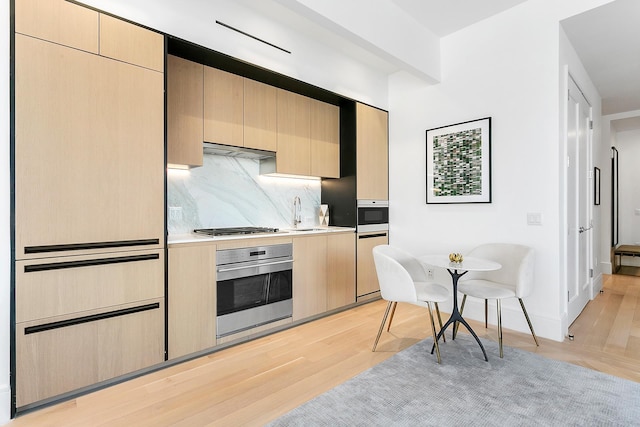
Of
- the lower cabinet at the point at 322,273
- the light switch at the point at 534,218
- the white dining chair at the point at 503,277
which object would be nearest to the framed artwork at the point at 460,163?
the light switch at the point at 534,218

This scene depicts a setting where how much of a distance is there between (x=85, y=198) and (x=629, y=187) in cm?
866

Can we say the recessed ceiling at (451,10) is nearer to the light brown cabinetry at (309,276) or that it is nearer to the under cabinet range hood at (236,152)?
the under cabinet range hood at (236,152)

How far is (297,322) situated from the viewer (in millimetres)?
3295

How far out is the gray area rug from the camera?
1817 millimetres

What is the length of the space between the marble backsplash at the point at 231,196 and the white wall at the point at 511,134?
1567 millimetres

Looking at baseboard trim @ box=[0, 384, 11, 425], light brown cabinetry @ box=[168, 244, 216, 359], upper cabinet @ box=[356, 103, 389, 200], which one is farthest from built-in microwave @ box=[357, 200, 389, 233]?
baseboard trim @ box=[0, 384, 11, 425]

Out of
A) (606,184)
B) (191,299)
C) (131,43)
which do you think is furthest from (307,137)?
(606,184)

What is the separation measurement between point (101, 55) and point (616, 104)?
6.83 metres

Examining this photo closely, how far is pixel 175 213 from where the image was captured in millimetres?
3018

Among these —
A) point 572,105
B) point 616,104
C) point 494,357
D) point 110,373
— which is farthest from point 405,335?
point 616,104

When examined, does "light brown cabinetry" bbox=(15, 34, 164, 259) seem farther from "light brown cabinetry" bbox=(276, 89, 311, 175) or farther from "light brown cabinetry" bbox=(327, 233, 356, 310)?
"light brown cabinetry" bbox=(327, 233, 356, 310)

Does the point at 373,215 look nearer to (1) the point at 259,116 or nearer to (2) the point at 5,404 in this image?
(1) the point at 259,116

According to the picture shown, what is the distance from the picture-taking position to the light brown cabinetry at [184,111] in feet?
8.80

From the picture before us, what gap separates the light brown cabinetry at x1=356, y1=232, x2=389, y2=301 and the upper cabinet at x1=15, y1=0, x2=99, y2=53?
9.84ft
